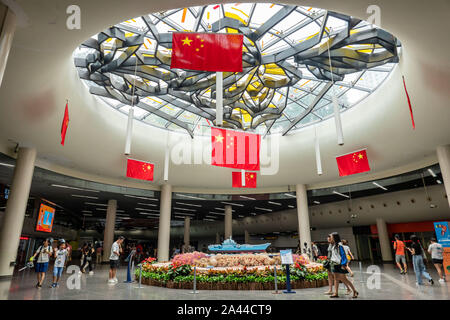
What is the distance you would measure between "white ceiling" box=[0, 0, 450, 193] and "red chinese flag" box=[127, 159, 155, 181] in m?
1.82

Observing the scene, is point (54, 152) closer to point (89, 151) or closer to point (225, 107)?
point (89, 151)

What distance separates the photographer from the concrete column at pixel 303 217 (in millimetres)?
23391

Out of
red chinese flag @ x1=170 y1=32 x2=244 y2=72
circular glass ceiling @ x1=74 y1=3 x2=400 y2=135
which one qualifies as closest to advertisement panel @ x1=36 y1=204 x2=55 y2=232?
circular glass ceiling @ x1=74 y1=3 x2=400 y2=135

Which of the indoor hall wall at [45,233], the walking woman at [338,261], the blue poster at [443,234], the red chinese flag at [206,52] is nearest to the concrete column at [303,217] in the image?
the blue poster at [443,234]

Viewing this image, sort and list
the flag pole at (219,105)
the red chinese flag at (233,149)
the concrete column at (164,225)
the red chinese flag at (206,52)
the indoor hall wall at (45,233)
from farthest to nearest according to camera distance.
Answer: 1. the indoor hall wall at (45,233)
2. the concrete column at (164,225)
3. the red chinese flag at (233,149)
4. the red chinese flag at (206,52)
5. the flag pole at (219,105)

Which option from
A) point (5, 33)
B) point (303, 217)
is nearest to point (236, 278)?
point (5, 33)

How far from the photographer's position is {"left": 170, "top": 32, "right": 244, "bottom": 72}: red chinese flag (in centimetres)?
671

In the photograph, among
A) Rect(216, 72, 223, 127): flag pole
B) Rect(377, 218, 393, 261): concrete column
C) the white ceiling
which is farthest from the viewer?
Rect(377, 218, 393, 261): concrete column

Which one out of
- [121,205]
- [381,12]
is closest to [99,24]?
[381,12]

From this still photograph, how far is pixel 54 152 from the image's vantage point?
15883 mm

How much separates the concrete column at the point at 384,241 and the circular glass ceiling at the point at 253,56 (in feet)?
65.8

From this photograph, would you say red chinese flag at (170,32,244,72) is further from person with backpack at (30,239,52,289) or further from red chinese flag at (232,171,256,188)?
red chinese flag at (232,171,256,188)

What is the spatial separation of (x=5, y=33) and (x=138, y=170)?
9993 mm

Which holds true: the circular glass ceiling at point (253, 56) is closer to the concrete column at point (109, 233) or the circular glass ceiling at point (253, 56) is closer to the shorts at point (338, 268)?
the shorts at point (338, 268)
